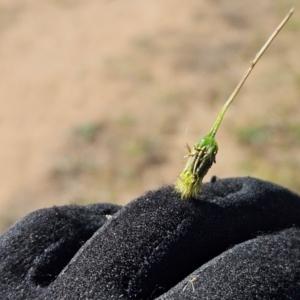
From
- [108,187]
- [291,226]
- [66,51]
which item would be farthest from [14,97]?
[291,226]

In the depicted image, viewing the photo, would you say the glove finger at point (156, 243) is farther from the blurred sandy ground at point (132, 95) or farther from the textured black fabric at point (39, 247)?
the blurred sandy ground at point (132, 95)

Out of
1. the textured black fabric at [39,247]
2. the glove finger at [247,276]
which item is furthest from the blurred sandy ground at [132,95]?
the glove finger at [247,276]

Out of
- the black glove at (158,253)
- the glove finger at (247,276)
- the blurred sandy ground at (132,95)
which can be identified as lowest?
the glove finger at (247,276)

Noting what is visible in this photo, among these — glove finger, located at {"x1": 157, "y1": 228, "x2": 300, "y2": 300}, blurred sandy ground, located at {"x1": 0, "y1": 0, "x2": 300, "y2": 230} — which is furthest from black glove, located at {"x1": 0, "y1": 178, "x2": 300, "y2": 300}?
blurred sandy ground, located at {"x1": 0, "y1": 0, "x2": 300, "y2": 230}

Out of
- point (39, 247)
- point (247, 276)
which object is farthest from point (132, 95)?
point (247, 276)

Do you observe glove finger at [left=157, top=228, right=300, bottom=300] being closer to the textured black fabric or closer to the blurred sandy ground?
the textured black fabric
